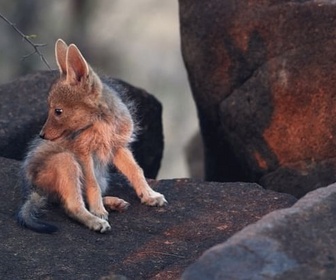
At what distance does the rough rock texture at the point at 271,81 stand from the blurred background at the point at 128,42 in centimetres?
979

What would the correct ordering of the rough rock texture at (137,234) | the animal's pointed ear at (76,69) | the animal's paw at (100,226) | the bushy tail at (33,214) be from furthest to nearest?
the animal's pointed ear at (76,69)
the animal's paw at (100,226)
the bushy tail at (33,214)
the rough rock texture at (137,234)

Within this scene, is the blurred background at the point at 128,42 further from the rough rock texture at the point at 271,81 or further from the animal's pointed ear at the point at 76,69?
the animal's pointed ear at the point at 76,69

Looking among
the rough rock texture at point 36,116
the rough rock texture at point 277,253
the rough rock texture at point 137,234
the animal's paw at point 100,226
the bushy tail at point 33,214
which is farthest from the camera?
the rough rock texture at point 36,116

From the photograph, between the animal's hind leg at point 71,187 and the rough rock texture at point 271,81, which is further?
the rough rock texture at point 271,81

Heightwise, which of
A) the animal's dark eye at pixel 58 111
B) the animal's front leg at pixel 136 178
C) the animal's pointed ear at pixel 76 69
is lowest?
the animal's front leg at pixel 136 178

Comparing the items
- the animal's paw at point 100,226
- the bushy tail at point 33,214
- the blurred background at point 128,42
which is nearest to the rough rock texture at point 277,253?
the animal's paw at point 100,226

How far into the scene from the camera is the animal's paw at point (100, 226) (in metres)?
7.76

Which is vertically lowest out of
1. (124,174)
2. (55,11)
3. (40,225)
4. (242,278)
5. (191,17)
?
(242,278)

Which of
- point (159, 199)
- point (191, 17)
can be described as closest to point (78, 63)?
point (159, 199)

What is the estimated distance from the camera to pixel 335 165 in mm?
9141

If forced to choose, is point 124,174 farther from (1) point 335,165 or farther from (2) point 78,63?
(1) point 335,165

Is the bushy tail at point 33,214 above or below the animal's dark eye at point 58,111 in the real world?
below

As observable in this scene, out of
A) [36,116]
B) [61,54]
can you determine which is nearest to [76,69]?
[61,54]

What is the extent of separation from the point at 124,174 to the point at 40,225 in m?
1.11
